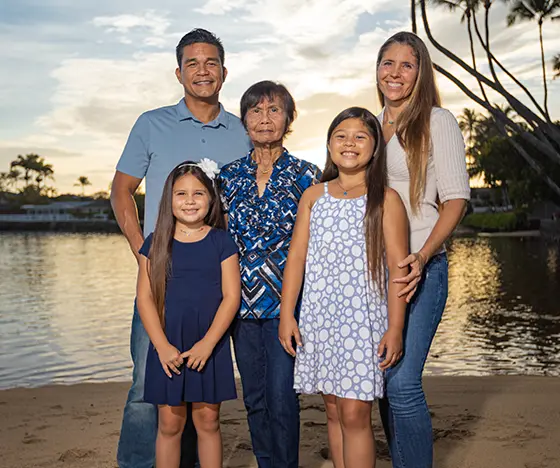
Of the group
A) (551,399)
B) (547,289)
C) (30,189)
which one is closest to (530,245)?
(547,289)

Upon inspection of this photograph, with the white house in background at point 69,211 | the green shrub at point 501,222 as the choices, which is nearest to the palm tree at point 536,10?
the green shrub at point 501,222

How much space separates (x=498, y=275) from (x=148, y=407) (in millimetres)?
22148

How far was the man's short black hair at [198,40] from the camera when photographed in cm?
386

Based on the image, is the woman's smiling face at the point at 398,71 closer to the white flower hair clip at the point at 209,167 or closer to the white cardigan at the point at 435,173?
the white cardigan at the point at 435,173

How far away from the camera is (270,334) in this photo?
Result: 352 cm

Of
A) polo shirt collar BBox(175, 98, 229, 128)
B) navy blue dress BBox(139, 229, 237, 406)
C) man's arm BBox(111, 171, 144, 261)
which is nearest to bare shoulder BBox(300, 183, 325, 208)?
navy blue dress BBox(139, 229, 237, 406)

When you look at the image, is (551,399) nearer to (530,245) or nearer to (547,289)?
(547,289)

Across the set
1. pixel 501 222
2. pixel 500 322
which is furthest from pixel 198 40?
pixel 501 222

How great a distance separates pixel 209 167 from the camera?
3664mm

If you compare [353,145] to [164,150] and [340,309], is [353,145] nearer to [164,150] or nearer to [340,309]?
[340,309]

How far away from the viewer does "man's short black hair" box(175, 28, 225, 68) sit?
386cm

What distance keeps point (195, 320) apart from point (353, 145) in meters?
1.14

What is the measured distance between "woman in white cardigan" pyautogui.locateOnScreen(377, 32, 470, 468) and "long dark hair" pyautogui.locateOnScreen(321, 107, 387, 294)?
8 centimetres

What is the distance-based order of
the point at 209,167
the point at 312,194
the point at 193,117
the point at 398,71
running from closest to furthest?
the point at 398,71 → the point at 312,194 → the point at 209,167 → the point at 193,117
